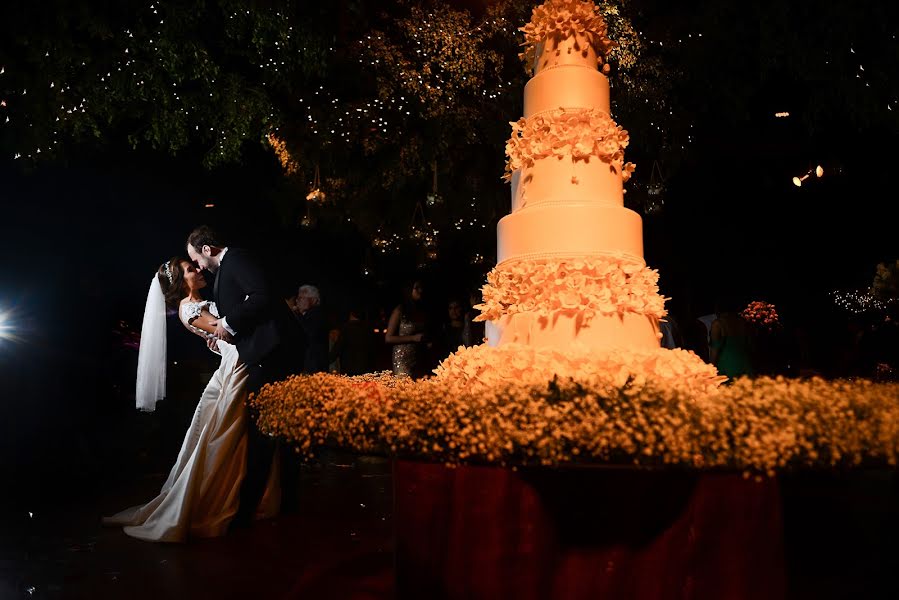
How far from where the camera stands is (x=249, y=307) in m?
5.27

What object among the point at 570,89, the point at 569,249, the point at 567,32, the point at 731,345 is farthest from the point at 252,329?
the point at 731,345

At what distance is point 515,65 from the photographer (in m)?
9.24

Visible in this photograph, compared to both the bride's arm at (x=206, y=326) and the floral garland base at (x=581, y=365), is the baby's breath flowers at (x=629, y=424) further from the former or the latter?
the bride's arm at (x=206, y=326)

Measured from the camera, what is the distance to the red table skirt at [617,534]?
7.57ft

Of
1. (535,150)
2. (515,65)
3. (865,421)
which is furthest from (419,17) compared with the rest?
(865,421)

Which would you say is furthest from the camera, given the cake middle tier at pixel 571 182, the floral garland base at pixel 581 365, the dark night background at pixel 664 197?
the dark night background at pixel 664 197

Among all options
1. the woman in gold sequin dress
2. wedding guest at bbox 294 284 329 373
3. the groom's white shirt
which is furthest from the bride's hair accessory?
the woman in gold sequin dress

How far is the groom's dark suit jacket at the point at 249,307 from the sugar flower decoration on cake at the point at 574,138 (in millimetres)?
2811

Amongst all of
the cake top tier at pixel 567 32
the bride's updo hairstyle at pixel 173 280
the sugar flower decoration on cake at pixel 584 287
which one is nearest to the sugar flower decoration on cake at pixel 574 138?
the cake top tier at pixel 567 32

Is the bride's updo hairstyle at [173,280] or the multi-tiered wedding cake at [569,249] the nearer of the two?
the multi-tiered wedding cake at [569,249]

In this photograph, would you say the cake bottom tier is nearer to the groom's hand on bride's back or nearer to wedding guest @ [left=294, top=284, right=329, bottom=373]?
the groom's hand on bride's back

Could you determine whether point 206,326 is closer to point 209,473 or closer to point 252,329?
point 252,329

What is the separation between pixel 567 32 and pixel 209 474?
14.0 feet

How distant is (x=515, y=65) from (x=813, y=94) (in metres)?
3.93
